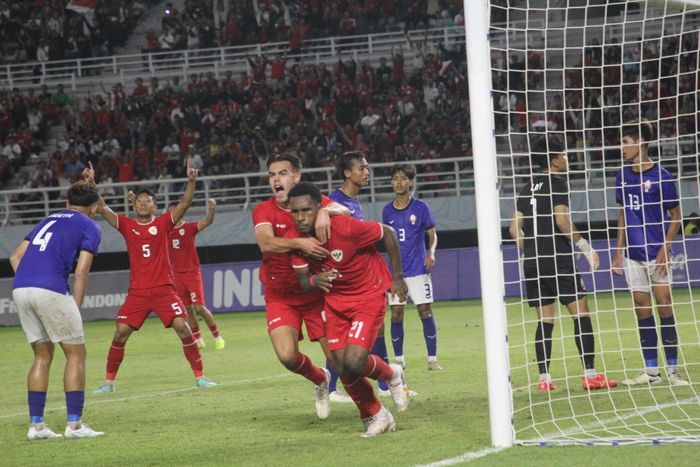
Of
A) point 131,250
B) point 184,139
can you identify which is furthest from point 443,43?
point 131,250

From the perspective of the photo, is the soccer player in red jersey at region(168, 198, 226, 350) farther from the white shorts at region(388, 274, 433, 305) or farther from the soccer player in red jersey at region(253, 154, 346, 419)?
the soccer player in red jersey at region(253, 154, 346, 419)

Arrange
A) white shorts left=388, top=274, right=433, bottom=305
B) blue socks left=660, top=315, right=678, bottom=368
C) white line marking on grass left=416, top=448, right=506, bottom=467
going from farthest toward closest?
white shorts left=388, top=274, right=433, bottom=305 < blue socks left=660, top=315, right=678, bottom=368 < white line marking on grass left=416, top=448, right=506, bottom=467

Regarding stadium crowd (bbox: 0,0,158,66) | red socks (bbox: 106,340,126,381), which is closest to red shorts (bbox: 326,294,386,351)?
red socks (bbox: 106,340,126,381)

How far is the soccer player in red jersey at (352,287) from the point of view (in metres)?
7.85

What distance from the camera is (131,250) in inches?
500

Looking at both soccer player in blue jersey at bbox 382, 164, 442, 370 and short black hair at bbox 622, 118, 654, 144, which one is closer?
short black hair at bbox 622, 118, 654, 144

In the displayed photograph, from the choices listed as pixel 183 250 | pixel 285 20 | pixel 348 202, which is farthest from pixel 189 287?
pixel 285 20

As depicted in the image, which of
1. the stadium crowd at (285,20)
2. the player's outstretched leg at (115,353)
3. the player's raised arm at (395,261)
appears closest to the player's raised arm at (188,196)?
the player's outstretched leg at (115,353)

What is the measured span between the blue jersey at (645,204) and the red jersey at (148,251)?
5.13m

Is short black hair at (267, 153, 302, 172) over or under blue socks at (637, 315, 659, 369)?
over

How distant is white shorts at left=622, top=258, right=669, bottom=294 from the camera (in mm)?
9969

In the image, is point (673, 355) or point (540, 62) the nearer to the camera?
point (673, 355)

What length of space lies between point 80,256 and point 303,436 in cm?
228

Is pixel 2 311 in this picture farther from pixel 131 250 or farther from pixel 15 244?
pixel 131 250
